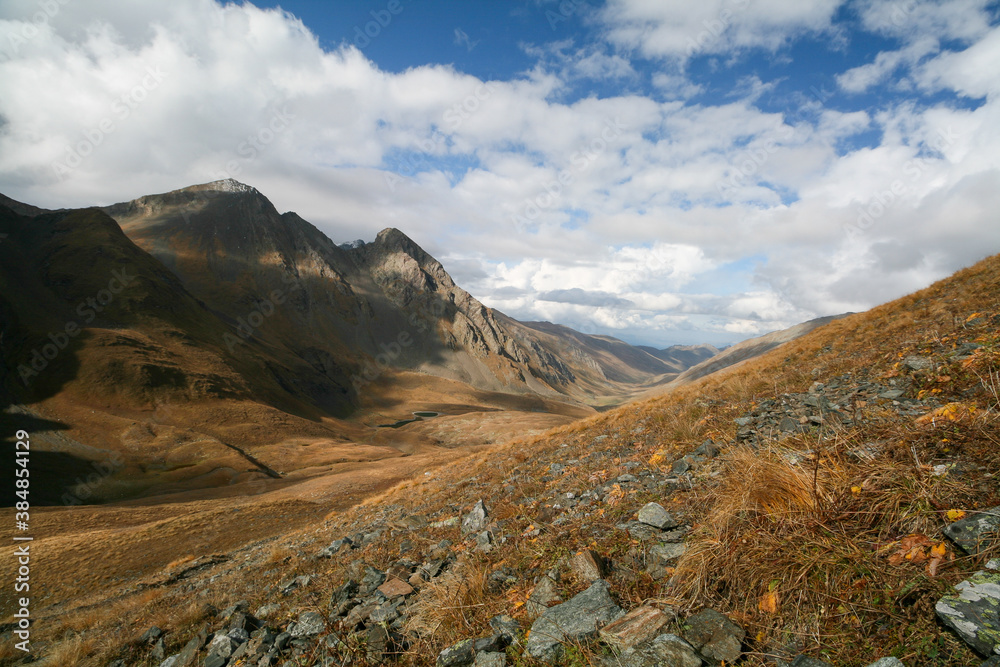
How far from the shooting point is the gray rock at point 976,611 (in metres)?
2.12

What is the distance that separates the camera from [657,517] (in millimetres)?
4957

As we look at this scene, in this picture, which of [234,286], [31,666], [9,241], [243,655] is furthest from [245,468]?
[234,286]

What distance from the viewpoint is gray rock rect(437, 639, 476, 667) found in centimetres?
374

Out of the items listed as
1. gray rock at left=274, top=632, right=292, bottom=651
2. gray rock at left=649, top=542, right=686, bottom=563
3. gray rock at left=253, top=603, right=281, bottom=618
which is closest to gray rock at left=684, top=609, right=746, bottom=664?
gray rock at left=649, top=542, right=686, bottom=563

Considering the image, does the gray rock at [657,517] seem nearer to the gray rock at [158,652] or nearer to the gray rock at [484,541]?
the gray rock at [484,541]

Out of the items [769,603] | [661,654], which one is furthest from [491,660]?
[769,603]

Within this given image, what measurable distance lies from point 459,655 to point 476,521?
442 cm

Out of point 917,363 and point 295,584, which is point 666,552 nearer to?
point 917,363

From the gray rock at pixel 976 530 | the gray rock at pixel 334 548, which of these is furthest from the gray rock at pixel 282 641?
the gray rock at pixel 976 530

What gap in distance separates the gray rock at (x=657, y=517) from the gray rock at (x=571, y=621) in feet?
4.17

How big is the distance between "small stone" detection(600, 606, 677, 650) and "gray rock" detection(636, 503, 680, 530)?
1566 millimetres

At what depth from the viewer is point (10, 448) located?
1845 inches

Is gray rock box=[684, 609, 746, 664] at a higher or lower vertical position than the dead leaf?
lower

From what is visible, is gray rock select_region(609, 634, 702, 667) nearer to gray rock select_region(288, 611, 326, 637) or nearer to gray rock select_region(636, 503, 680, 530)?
gray rock select_region(636, 503, 680, 530)
